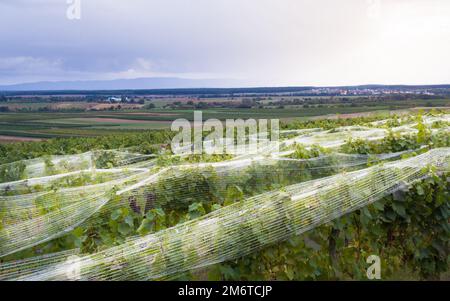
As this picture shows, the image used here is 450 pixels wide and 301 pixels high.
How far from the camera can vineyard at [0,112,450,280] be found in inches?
137

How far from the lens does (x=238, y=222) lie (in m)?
3.79

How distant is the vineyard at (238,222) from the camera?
3.47 metres

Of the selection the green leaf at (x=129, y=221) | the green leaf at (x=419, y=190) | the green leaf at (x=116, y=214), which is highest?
the green leaf at (x=419, y=190)

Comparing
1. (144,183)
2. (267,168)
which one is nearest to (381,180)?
(267,168)

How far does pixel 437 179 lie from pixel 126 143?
11778 millimetres

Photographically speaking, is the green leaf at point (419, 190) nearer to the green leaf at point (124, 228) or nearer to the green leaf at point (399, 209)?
the green leaf at point (399, 209)

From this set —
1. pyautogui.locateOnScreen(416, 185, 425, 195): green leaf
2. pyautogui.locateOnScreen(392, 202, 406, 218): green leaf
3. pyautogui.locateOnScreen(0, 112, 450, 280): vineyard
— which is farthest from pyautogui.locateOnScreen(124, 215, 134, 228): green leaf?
pyautogui.locateOnScreen(416, 185, 425, 195): green leaf

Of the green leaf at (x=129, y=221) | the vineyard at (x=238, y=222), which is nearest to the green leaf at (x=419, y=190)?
the vineyard at (x=238, y=222)

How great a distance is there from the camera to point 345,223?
4.60 m

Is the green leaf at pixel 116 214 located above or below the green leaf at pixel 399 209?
above

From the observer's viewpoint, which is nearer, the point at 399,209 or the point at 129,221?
the point at 129,221

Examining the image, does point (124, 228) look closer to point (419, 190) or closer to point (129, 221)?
point (129, 221)

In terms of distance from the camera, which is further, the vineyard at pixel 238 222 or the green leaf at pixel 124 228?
the green leaf at pixel 124 228

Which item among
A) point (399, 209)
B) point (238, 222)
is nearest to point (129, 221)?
point (238, 222)
